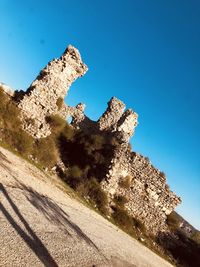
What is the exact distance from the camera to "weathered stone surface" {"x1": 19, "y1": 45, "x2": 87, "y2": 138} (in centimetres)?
2700

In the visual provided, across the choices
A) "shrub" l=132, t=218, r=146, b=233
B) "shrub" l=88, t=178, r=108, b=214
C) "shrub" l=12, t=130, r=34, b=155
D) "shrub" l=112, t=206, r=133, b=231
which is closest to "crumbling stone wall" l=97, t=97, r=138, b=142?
"shrub" l=88, t=178, r=108, b=214

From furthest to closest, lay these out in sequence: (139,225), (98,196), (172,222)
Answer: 1. (172,222)
2. (139,225)
3. (98,196)

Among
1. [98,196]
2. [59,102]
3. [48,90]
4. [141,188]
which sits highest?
[59,102]

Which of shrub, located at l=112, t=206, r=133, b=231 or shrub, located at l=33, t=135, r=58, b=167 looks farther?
shrub, located at l=33, t=135, r=58, b=167

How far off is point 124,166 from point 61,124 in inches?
247

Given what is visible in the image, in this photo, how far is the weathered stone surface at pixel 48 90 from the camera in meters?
27.0

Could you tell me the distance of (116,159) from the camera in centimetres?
2791

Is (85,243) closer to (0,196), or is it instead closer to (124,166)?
(0,196)

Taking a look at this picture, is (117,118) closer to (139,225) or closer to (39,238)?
(139,225)

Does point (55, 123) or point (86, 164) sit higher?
point (55, 123)

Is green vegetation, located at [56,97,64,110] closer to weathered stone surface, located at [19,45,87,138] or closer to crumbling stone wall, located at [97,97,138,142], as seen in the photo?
weathered stone surface, located at [19,45,87,138]

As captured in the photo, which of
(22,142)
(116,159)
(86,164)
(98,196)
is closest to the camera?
(22,142)

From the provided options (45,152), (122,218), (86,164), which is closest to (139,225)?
(122,218)

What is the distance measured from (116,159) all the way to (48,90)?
311 inches
